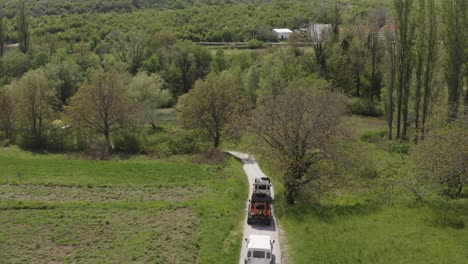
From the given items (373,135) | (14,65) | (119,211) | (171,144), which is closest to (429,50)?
(373,135)

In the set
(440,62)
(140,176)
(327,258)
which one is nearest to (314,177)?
(327,258)

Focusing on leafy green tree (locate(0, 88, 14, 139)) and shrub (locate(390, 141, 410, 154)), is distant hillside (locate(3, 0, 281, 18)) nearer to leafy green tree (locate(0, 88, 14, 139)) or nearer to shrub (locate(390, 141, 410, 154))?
leafy green tree (locate(0, 88, 14, 139))

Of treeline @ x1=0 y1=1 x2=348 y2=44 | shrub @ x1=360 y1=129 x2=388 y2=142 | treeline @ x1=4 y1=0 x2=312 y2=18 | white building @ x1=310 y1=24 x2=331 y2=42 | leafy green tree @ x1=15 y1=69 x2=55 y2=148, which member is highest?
treeline @ x1=4 y1=0 x2=312 y2=18

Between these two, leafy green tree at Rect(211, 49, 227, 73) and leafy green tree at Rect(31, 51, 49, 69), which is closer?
leafy green tree at Rect(211, 49, 227, 73)

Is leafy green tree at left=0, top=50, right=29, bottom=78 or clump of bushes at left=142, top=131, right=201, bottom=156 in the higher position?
leafy green tree at left=0, top=50, right=29, bottom=78

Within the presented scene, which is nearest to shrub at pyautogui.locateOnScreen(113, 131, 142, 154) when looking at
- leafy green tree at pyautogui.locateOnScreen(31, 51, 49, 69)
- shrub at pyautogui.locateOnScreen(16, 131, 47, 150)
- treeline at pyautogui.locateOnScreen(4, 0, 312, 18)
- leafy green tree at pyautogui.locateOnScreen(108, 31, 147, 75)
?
shrub at pyautogui.locateOnScreen(16, 131, 47, 150)

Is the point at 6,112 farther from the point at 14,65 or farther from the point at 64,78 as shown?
the point at 14,65
